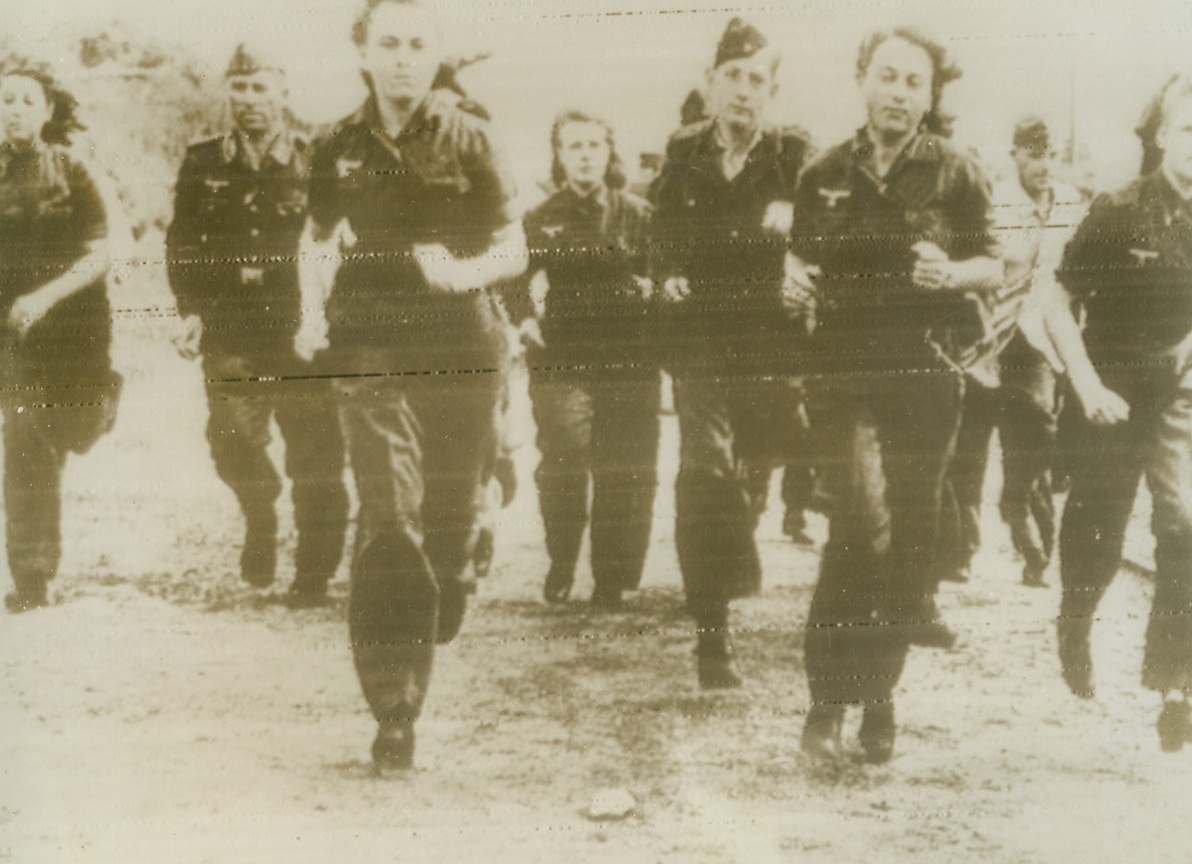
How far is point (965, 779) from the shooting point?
8.29ft

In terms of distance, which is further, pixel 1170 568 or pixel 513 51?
pixel 1170 568

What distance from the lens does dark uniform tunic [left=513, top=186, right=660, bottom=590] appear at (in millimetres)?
2416

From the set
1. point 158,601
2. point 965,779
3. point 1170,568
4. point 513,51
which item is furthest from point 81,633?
point 1170,568

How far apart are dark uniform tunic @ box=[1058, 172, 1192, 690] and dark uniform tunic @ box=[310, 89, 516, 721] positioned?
58.5 inches

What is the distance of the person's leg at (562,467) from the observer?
→ 95.7 inches

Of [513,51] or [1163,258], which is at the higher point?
[513,51]

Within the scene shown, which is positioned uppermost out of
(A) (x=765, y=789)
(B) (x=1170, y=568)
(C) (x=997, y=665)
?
(B) (x=1170, y=568)

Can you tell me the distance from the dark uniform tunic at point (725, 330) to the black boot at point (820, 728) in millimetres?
465

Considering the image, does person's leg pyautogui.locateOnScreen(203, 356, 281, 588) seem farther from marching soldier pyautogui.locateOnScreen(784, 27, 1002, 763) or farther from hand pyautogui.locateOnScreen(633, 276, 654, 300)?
marching soldier pyautogui.locateOnScreen(784, 27, 1002, 763)

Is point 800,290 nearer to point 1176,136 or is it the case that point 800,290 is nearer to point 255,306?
point 1176,136

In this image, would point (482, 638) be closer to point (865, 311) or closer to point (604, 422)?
point (604, 422)

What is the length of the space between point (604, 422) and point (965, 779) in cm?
128

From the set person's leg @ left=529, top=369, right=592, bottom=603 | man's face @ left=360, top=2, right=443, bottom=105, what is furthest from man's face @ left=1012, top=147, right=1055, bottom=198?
man's face @ left=360, top=2, right=443, bottom=105

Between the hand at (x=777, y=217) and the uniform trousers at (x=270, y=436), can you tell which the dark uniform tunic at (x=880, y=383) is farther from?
the uniform trousers at (x=270, y=436)
